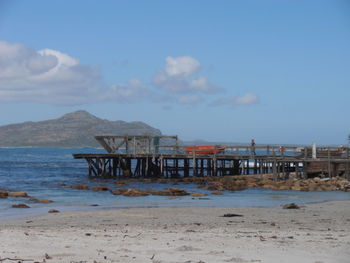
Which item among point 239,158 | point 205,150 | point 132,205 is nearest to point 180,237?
point 132,205

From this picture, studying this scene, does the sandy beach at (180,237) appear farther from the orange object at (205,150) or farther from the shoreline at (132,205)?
the orange object at (205,150)

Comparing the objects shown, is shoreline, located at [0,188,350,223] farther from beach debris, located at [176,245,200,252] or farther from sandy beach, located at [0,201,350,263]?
beach debris, located at [176,245,200,252]

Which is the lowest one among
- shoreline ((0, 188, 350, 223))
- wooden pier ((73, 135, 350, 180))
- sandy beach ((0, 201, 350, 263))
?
shoreline ((0, 188, 350, 223))

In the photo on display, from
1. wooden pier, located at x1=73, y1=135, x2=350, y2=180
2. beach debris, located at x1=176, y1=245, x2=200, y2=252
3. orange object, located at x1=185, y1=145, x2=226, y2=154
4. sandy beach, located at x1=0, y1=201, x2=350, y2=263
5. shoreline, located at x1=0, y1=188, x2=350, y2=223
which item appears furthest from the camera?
orange object, located at x1=185, y1=145, x2=226, y2=154

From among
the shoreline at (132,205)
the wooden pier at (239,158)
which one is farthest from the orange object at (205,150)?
the shoreline at (132,205)

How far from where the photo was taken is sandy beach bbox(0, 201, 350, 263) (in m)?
12.2

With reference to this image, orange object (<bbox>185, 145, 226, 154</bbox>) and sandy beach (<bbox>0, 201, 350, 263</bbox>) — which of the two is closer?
sandy beach (<bbox>0, 201, 350, 263</bbox>)

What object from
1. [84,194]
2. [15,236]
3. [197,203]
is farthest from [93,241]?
[84,194]

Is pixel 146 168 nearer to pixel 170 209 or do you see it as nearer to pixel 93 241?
pixel 170 209

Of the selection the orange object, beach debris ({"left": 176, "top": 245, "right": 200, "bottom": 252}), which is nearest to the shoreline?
beach debris ({"left": 176, "top": 245, "right": 200, "bottom": 252})

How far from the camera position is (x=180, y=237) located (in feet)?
48.8

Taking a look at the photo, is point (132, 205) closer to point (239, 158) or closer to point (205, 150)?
point (239, 158)

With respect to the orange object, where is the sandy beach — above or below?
below

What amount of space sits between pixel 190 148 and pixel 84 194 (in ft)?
58.0
